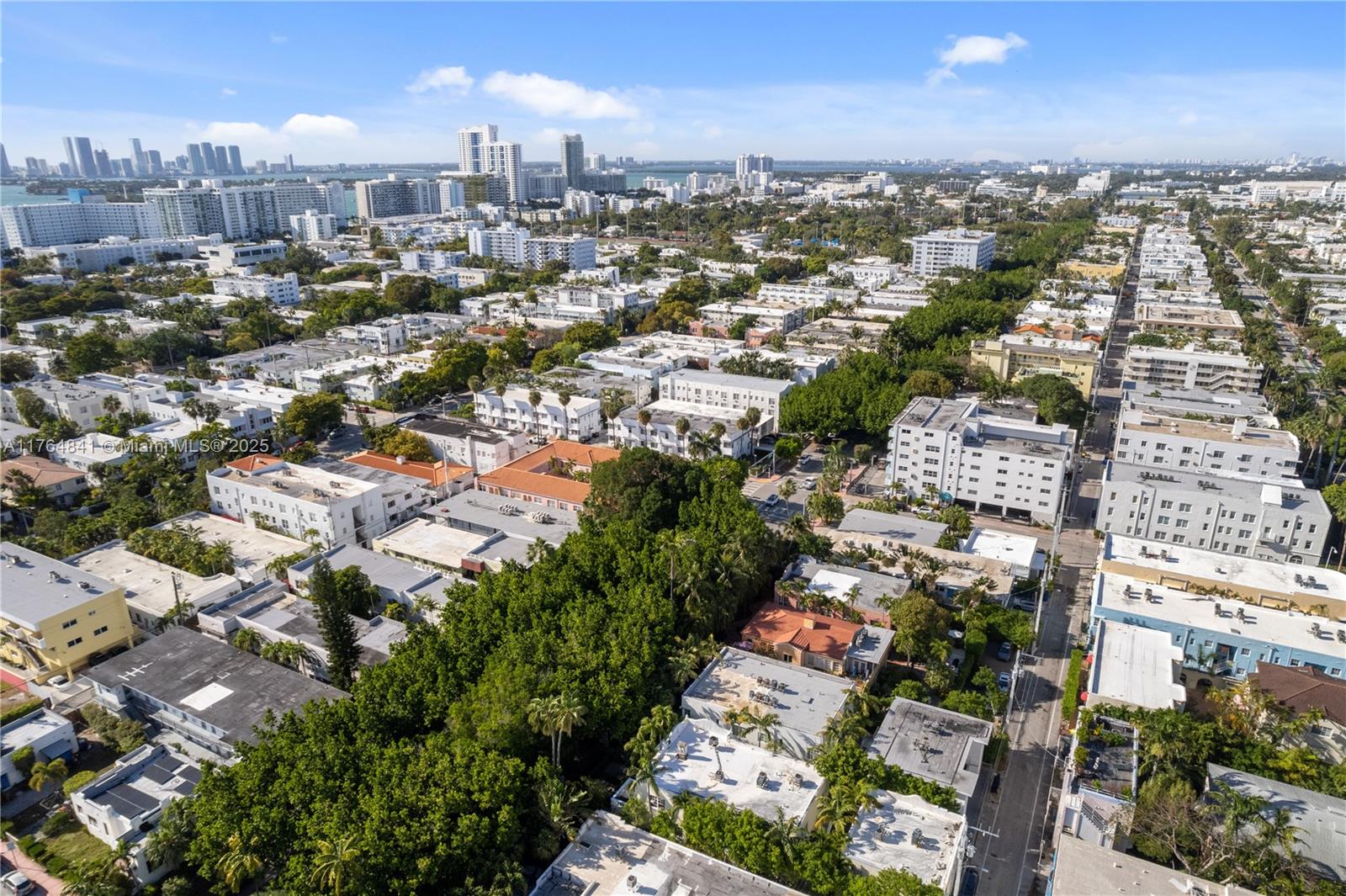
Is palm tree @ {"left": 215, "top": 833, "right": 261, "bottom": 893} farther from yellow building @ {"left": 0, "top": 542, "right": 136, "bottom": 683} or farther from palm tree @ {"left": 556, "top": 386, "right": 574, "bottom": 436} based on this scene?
palm tree @ {"left": 556, "top": 386, "right": 574, "bottom": 436}

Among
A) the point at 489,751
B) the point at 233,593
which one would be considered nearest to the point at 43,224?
the point at 233,593

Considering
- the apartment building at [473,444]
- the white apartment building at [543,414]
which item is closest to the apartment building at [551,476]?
the apartment building at [473,444]

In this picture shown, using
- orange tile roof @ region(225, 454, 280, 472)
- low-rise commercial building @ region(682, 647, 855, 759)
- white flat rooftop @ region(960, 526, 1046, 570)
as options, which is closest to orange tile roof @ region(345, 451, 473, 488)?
orange tile roof @ region(225, 454, 280, 472)

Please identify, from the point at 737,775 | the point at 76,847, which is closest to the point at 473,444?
the point at 76,847

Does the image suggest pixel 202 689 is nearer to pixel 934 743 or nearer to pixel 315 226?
pixel 934 743

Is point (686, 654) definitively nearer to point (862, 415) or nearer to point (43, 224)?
point (862, 415)
